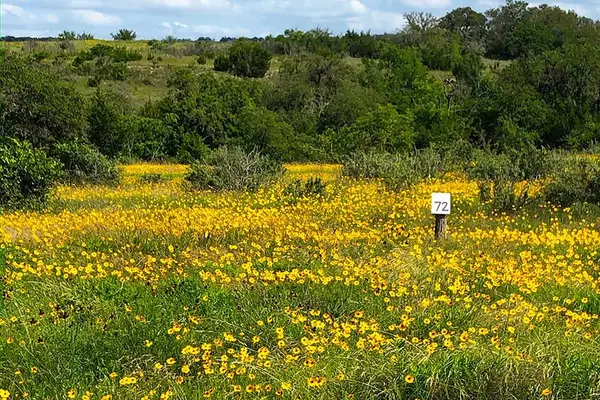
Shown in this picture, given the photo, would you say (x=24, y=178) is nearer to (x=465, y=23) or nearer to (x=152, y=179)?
(x=152, y=179)

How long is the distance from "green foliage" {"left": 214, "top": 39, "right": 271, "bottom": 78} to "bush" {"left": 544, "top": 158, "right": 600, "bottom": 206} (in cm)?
4890

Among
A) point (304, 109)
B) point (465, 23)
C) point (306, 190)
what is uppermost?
point (465, 23)

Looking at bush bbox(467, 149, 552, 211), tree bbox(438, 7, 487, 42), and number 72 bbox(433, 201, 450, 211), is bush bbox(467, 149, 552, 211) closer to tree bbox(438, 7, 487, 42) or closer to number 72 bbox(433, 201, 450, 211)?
number 72 bbox(433, 201, 450, 211)

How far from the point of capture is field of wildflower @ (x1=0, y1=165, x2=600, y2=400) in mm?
3980

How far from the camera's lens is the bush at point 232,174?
14898mm

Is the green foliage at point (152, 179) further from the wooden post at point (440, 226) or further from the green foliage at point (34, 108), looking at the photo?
the wooden post at point (440, 226)

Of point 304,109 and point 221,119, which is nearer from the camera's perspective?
point 221,119

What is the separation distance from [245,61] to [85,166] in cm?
4143

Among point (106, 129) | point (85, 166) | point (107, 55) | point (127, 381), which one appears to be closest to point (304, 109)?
point (106, 129)

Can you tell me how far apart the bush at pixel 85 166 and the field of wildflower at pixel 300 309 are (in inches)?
333

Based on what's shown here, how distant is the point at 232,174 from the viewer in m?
15.0

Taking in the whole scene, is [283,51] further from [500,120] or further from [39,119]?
[39,119]

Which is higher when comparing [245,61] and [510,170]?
[245,61]

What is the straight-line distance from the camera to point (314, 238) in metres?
8.23
